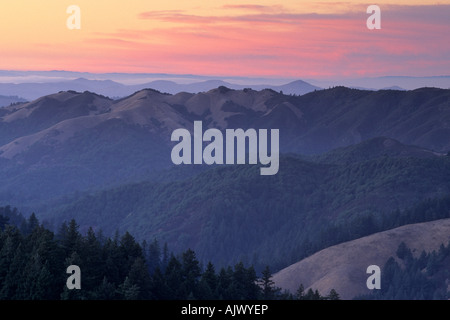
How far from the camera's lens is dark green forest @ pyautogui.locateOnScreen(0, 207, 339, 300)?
7244 centimetres

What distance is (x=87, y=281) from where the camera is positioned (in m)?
75.2

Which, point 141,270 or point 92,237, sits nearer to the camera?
point 141,270

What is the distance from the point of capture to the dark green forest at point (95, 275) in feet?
238

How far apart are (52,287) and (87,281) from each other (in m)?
3.51

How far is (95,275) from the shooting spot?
77.8 m
